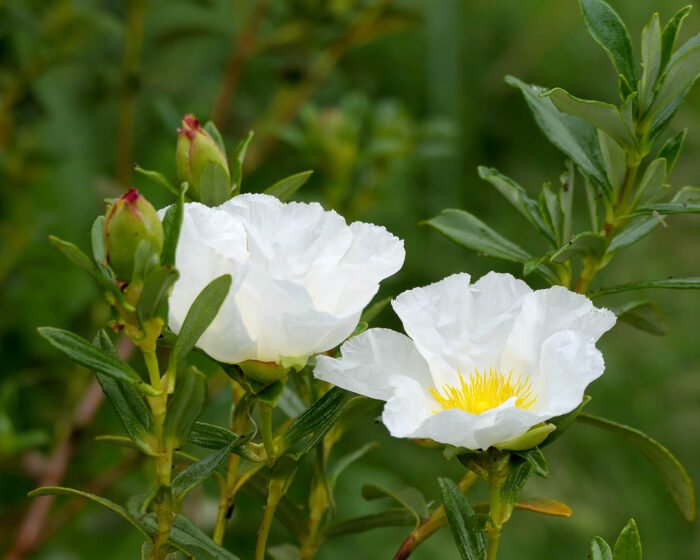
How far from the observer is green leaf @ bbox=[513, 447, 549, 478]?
466 mm

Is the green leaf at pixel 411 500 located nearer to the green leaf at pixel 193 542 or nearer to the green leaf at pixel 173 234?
the green leaf at pixel 193 542

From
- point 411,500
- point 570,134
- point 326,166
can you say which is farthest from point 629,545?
point 326,166

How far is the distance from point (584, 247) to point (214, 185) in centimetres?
20

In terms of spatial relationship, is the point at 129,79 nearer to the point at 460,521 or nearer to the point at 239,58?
the point at 239,58

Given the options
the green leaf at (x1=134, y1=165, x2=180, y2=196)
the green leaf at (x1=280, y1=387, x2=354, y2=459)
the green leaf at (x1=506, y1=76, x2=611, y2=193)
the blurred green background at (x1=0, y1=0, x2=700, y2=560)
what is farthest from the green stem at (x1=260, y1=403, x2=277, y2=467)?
the blurred green background at (x1=0, y1=0, x2=700, y2=560)

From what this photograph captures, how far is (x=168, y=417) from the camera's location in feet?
1.59

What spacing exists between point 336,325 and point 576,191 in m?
1.72

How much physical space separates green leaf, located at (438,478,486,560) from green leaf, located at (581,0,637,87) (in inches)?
8.9

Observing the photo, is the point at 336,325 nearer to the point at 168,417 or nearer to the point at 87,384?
the point at 168,417

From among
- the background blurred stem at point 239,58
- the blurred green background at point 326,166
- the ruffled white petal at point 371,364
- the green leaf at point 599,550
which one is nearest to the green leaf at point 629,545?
the green leaf at point 599,550

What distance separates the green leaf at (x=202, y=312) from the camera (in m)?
0.45

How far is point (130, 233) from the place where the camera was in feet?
1.45

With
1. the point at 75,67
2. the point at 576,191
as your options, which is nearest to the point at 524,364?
the point at 75,67

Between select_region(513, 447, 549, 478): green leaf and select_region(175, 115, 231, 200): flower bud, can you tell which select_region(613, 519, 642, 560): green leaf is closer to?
select_region(513, 447, 549, 478): green leaf
